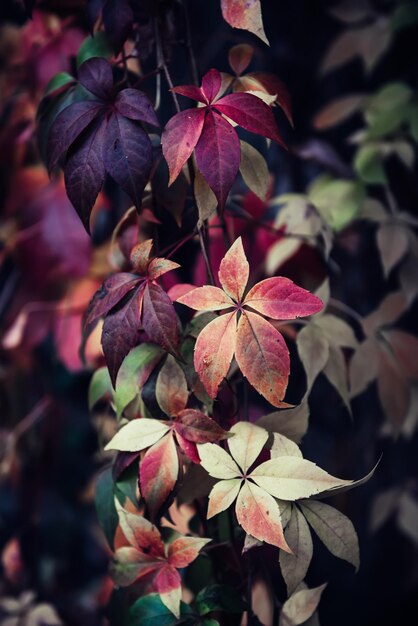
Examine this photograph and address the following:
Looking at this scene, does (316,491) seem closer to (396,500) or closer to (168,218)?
(168,218)

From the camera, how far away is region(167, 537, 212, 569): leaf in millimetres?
613

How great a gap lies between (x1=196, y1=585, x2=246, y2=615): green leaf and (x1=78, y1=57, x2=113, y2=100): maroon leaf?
0.55 meters

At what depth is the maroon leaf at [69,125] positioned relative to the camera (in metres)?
0.61

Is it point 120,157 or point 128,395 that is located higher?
point 120,157

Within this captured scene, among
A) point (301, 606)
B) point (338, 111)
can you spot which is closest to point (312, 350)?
point (301, 606)

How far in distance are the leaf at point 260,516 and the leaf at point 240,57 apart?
484 mm

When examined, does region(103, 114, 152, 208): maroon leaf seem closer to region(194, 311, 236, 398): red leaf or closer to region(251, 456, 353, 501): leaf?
region(194, 311, 236, 398): red leaf

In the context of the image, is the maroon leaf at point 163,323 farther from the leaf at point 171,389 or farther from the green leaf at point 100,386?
the green leaf at point 100,386

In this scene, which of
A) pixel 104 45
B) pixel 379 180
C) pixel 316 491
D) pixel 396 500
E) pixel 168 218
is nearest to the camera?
pixel 316 491

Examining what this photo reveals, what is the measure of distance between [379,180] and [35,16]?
77 cm

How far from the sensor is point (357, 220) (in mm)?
1128

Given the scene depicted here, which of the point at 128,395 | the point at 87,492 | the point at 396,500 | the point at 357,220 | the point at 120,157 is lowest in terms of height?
the point at 396,500

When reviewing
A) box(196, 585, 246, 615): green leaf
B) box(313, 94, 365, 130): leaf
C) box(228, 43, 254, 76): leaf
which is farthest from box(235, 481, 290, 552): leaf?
box(313, 94, 365, 130): leaf

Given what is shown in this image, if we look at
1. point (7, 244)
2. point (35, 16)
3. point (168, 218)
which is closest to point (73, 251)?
point (7, 244)
